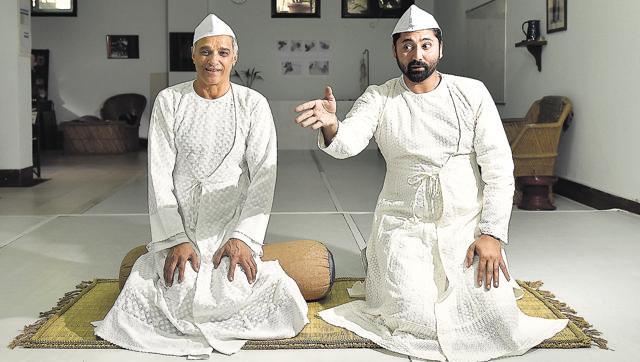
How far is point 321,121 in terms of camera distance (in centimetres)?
266

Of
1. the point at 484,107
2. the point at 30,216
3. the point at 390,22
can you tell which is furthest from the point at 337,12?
the point at 484,107

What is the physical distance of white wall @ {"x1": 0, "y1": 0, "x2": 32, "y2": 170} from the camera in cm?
747

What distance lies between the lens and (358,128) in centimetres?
293

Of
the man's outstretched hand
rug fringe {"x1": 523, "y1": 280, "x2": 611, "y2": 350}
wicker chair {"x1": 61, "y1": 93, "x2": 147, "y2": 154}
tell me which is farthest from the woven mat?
wicker chair {"x1": 61, "y1": 93, "x2": 147, "y2": 154}

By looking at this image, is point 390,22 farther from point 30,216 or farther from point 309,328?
point 309,328

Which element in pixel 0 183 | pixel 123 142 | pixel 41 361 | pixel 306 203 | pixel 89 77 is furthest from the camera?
pixel 89 77

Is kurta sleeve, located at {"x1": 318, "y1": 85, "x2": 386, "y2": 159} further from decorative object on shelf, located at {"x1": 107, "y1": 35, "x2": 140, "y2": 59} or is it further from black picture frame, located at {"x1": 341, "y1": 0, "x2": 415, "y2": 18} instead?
decorative object on shelf, located at {"x1": 107, "y1": 35, "x2": 140, "y2": 59}

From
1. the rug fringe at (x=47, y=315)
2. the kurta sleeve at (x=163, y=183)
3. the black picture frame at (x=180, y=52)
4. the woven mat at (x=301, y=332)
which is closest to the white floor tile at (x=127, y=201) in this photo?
the rug fringe at (x=47, y=315)

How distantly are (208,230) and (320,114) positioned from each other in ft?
2.28

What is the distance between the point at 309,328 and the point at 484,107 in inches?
43.5

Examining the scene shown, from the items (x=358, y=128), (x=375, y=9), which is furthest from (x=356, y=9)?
(x=358, y=128)

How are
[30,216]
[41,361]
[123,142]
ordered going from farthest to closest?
[123,142] < [30,216] < [41,361]

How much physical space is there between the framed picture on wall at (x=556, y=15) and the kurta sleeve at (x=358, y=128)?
4.35 meters

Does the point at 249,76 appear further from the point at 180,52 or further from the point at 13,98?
the point at 13,98
